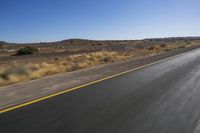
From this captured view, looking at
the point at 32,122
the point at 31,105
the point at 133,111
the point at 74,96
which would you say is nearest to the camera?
the point at 32,122

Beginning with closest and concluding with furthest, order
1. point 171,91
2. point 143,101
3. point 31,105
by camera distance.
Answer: point 31,105 < point 143,101 < point 171,91

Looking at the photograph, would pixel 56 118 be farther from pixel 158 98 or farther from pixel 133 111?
pixel 158 98

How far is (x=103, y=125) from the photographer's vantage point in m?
4.89

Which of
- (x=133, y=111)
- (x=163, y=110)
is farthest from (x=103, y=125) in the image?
(x=163, y=110)

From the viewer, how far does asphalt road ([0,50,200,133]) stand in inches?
187

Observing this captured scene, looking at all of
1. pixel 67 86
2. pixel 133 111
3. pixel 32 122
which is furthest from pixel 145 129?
pixel 67 86

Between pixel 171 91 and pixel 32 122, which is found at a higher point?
pixel 32 122

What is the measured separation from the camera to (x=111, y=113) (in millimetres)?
5742

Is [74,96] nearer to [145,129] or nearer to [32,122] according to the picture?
[32,122]

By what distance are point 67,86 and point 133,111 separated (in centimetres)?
402

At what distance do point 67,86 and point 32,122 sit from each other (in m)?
4.20

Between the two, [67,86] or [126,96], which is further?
[67,86]

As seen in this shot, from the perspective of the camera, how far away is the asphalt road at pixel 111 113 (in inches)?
187

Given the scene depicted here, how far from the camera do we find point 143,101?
6.94 m
